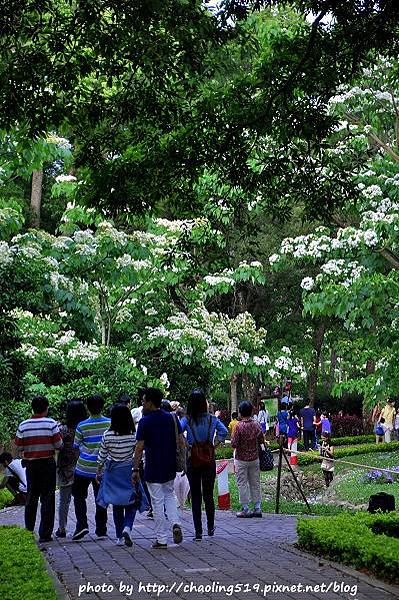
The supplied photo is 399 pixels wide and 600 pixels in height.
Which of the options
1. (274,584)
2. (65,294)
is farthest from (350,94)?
(274,584)

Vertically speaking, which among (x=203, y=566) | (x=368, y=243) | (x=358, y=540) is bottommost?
(x=203, y=566)

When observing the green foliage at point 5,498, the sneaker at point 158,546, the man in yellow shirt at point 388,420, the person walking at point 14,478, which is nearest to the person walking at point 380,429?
the man in yellow shirt at point 388,420

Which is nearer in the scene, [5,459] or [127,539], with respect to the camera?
[127,539]

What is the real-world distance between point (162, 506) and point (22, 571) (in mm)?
2499

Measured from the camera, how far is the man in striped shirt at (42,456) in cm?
1096

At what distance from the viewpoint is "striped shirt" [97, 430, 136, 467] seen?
10578mm

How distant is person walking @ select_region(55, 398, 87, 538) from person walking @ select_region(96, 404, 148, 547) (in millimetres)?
854

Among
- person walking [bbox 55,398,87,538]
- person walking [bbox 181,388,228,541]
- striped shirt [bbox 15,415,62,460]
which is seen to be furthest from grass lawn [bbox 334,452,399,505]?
striped shirt [bbox 15,415,62,460]

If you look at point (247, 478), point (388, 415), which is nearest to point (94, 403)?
point (247, 478)

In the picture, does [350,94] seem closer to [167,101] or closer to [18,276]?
[18,276]

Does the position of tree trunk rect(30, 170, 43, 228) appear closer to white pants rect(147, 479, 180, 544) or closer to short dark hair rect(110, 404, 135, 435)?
short dark hair rect(110, 404, 135, 435)

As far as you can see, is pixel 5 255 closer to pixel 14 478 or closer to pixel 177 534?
pixel 14 478

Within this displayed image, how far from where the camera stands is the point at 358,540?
29.1 feet

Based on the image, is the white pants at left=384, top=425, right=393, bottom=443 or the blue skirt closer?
the blue skirt
